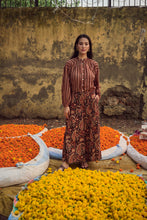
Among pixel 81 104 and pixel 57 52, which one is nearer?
pixel 81 104

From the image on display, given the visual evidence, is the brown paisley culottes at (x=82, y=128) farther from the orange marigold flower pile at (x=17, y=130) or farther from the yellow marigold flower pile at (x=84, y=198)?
the orange marigold flower pile at (x=17, y=130)

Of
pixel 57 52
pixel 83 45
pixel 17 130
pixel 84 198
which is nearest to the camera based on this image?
pixel 84 198

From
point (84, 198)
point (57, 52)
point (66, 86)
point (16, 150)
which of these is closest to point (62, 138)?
point (16, 150)

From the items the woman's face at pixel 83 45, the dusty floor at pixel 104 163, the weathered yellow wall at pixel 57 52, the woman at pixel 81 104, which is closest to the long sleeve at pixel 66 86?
the woman at pixel 81 104

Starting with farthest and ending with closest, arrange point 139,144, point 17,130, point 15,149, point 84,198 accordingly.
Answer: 1. point 17,130
2. point 139,144
3. point 15,149
4. point 84,198

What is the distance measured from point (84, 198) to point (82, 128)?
3.41 ft

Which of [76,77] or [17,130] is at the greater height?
[76,77]

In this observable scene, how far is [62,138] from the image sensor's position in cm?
387

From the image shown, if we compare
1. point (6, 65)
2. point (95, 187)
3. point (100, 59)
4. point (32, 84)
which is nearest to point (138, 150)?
point (95, 187)

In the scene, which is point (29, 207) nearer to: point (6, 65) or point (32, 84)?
point (32, 84)

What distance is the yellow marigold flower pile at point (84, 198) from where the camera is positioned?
2.11m

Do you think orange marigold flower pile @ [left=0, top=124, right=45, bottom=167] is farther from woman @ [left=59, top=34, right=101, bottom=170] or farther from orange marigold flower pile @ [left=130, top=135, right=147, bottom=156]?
orange marigold flower pile @ [left=130, top=135, right=147, bottom=156]

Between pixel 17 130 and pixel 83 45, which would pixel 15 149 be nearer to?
pixel 17 130

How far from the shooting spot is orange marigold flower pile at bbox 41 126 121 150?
371cm
